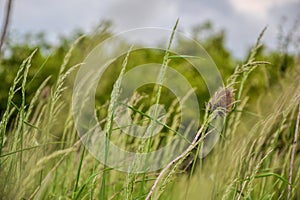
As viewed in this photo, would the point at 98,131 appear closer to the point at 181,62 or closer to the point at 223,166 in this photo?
the point at 223,166

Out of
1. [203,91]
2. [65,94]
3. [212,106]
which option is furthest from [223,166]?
[203,91]

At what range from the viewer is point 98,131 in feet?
6.73

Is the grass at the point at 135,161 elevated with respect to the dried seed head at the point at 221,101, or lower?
lower

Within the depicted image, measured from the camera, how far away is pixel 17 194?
1.13 metres

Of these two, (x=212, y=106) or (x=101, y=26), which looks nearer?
(x=212, y=106)

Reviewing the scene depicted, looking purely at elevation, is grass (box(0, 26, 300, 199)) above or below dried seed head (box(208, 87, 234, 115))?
below

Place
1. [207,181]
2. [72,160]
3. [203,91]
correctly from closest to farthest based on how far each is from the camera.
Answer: [207,181] → [72,160] → [203,91]

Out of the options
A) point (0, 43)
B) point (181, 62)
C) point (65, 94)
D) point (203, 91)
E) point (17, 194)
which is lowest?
point (17, 194)

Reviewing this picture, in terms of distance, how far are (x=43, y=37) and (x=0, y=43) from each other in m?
10.9

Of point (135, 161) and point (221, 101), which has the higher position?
point (221, 101)

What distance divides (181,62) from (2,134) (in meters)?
9.75

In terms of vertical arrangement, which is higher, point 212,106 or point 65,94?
point 65,94

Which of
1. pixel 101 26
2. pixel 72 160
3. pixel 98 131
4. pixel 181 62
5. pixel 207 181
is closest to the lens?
pixel 101 26

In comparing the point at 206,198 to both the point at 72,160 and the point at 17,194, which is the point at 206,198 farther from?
the point at 72,160
